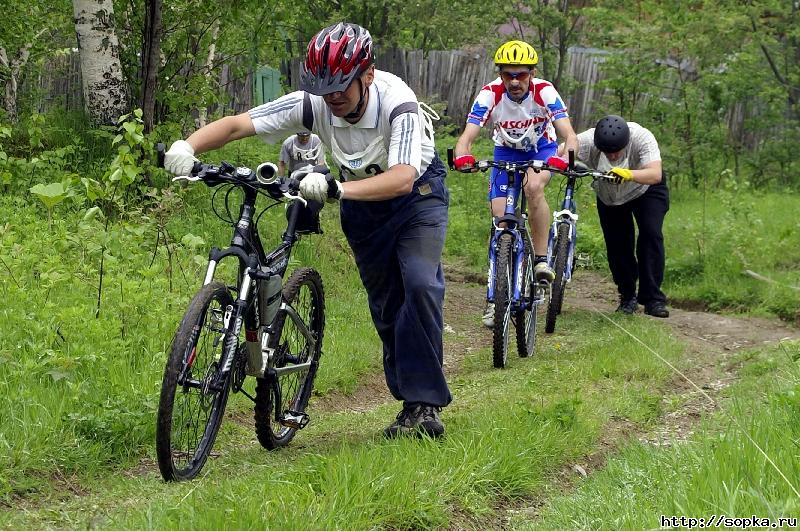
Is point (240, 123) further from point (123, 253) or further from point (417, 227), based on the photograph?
point (123, 253)

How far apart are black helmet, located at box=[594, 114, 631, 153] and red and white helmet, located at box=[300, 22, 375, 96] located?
184 inches

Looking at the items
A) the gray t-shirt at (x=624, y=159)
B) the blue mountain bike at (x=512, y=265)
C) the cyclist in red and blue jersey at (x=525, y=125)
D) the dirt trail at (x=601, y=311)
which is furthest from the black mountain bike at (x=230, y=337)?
the gray t-shirt at (x=624, y=159)

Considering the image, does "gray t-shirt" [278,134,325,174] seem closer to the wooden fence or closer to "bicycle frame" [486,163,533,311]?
"bicycle frame" [486,163,533,311]

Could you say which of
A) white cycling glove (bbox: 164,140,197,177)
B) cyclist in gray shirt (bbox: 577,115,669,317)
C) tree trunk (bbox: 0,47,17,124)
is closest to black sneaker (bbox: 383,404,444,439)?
white cycling glove (bbox: 164,140,197,177)

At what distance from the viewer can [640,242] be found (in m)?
10.2

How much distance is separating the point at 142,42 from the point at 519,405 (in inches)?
268

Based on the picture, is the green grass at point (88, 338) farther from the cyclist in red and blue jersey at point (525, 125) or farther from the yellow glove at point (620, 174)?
the yellow glove at point (620, 174)

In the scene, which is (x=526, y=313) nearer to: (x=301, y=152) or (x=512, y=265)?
(x=512, y=265)

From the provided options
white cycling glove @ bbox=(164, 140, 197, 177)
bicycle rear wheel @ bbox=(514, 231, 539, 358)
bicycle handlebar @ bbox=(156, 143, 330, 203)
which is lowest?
bicycle rear wheel @ bbox=(514, 231, 539, 358)

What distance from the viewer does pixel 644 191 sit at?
9.88 metres

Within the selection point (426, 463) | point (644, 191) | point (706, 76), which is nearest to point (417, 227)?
point (426, 463)

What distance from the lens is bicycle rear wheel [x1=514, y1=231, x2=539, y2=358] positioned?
8383 mm

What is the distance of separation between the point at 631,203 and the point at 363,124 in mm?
5367

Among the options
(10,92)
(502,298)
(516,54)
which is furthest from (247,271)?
(10,92)
